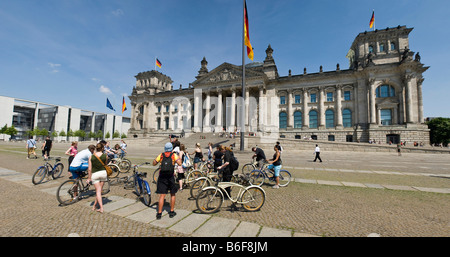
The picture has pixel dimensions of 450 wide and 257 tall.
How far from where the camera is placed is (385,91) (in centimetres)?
3319

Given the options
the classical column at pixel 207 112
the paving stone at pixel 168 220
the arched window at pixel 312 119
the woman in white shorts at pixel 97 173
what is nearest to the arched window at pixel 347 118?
the arched window at pixel 312 119

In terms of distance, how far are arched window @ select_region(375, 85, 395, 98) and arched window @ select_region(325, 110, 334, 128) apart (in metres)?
8.29

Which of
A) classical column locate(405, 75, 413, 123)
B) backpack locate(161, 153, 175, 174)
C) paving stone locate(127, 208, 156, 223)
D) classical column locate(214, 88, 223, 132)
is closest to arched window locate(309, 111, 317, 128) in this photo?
classical column locate(405, 75, 413, 123)

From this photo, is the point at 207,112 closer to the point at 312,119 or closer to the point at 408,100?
the point at 312,119

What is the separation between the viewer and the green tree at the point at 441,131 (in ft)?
146

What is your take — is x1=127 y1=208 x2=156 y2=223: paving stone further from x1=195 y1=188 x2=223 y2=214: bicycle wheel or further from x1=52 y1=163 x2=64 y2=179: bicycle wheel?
x1=52 y1=163 x2=64 y2=179: bicycle wheel

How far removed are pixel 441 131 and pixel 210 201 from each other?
69.4 metres

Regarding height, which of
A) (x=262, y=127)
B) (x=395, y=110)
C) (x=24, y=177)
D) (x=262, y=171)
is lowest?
(x=24, y=177)

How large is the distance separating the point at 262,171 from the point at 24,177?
36.7ft

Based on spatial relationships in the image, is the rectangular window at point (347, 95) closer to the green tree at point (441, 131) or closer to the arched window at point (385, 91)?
the arched window at point (385, 91)

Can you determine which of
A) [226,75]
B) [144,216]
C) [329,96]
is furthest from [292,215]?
[226,75]

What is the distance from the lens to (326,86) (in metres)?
37.1
